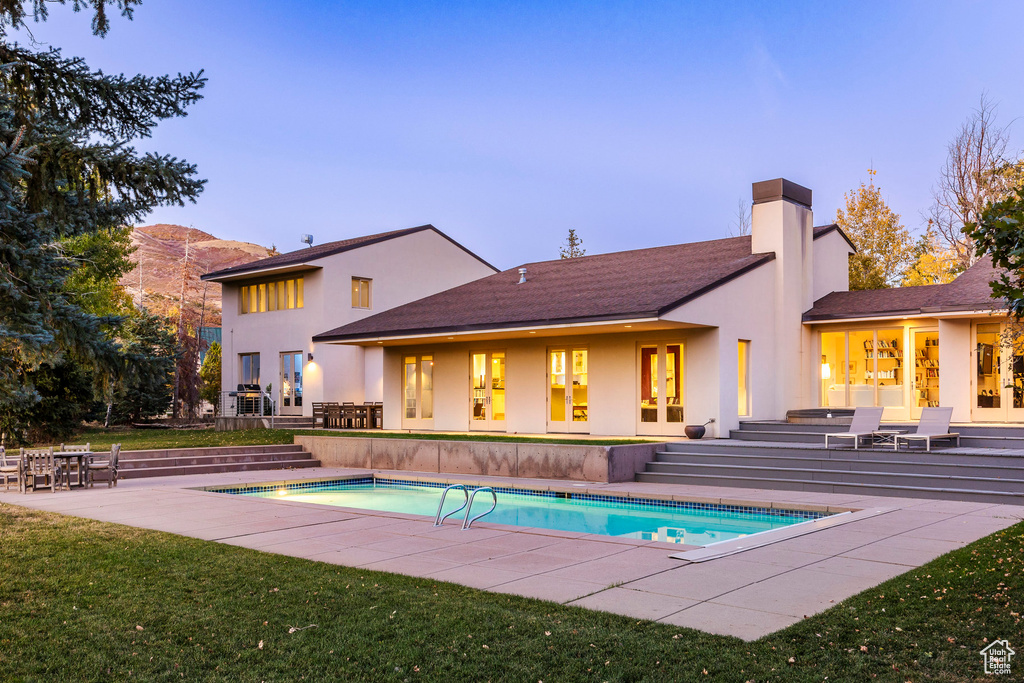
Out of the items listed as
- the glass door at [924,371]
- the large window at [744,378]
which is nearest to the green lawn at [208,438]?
the large window at [744,378]

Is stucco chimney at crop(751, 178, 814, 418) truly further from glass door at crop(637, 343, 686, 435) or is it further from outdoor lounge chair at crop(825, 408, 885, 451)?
outdoor lounge chair at crop(825, 408, 885, 451)

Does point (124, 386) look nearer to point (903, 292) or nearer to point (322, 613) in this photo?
point (322, 613)

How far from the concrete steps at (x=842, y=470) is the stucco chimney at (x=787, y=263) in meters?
4.26

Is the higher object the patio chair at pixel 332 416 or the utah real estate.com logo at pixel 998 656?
the patio chair at pixel 332 416

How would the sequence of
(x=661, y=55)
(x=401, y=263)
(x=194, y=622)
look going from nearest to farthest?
(x=194, y=622)
(x=401, y=263)
(x=661, y=55)

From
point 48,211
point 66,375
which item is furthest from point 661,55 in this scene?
point 48,211

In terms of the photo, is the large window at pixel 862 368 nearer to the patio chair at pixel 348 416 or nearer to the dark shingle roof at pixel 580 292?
the dark shingle roof at pixel 580 292

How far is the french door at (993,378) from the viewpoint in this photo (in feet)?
56.6

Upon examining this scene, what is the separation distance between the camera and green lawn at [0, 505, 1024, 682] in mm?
4613

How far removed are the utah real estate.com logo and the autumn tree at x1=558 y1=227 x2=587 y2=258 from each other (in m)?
51.6

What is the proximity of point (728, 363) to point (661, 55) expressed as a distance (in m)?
20.7

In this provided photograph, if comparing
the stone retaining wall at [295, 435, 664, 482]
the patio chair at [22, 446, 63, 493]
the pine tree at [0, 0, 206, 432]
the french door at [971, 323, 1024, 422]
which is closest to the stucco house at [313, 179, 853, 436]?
the stone retaining wall at [295, 435, 664, 482]

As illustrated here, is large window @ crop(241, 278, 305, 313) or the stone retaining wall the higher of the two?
large window @ crop(241, 278, 305, 313)

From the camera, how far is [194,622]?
5625 mm
